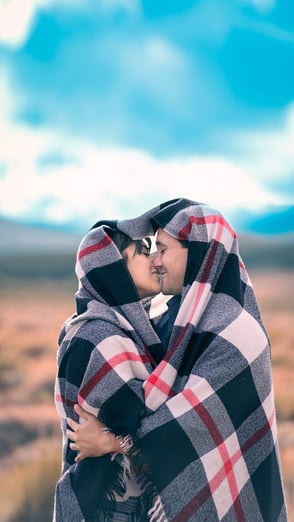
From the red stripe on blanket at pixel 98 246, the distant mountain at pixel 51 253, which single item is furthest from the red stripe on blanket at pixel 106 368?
the distant mountain at pixel 51 253

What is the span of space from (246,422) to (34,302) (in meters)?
13.3

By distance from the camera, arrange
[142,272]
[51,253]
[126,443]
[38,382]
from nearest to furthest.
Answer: [126,443] < [142,272] < [38,382] < [51,253]

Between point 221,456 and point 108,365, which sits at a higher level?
point 108,365

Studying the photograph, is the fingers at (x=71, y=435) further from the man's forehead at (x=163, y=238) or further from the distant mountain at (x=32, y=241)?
the distant mountain at (x=32, y=241)

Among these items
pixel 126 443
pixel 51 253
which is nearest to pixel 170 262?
pixel 126 443

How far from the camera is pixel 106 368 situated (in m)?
2.56

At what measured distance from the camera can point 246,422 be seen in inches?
103

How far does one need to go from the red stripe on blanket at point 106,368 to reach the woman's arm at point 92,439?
0.07 meters

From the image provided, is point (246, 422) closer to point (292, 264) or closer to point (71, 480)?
point (71, 480)

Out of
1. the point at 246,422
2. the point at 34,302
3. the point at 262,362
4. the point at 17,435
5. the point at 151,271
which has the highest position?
the point at 151,271

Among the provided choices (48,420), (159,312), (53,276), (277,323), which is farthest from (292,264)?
(159,312)

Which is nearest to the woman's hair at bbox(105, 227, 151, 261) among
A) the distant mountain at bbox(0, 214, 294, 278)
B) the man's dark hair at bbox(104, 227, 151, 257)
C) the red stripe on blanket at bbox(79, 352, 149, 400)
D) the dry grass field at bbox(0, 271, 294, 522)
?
the man's dark hair at bbox(104, 227, 151, 257)

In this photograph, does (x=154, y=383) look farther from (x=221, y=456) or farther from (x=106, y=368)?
(x=221, y=456)

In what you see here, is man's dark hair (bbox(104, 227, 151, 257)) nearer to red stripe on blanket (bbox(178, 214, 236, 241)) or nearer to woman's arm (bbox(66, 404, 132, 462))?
red stripe on blanket (bbox(178, 214, 236, 241))
